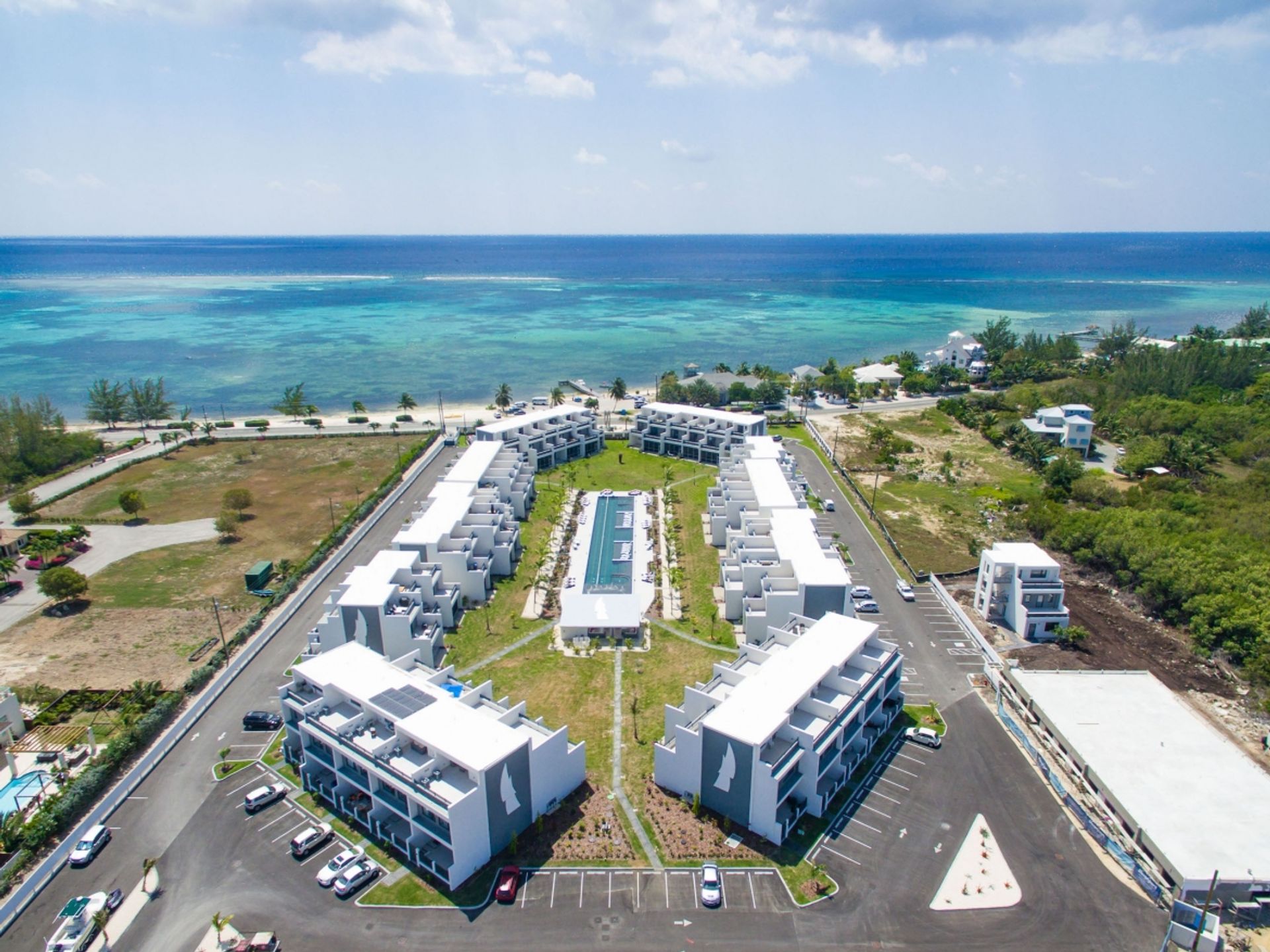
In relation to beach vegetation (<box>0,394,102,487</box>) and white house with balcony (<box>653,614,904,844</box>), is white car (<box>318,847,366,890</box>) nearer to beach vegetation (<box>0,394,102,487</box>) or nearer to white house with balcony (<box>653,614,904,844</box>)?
white house with balcony (<box>653,614,904,844</box>)

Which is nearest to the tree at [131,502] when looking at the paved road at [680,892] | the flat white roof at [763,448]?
the paved road at [680,892]

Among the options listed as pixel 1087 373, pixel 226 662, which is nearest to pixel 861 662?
pixel 226 662

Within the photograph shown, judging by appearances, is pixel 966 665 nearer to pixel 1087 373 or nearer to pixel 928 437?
pixel 928 437

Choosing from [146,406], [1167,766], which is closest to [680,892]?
[1167,766]

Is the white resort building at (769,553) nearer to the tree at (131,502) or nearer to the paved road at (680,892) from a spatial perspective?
the paved road at (680,892)

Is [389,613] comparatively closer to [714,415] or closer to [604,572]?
[604,572]

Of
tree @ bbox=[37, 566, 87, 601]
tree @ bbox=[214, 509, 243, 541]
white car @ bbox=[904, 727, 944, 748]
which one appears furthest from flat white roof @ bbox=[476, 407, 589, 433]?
white car @ bbox=[904, 727, 944, 748]

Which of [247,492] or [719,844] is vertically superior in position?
[247,492]
